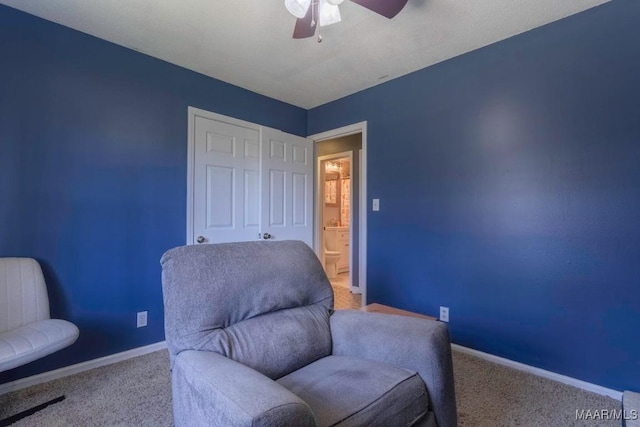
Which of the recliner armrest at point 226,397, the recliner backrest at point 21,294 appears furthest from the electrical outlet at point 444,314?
the recliner backrest at point 21,294

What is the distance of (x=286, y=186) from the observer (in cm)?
348

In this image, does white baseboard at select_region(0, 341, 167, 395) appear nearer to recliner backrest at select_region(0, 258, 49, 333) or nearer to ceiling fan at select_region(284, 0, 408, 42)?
recliner backrest at select_region(0, 258, 49, 333)

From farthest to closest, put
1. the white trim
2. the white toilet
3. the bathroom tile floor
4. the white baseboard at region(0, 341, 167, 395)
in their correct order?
1. the white toilet
2. the bathroom tile floor
3. the white trim
4. the white baseboard at region(0, 341, 167, 395)

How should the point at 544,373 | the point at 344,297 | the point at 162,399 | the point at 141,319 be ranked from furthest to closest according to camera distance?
the point at 344,297
the point at 141,319
the point at 544,373
the point at 162,399

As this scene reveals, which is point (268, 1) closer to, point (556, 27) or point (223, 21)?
point (223, 21)

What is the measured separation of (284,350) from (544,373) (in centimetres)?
194

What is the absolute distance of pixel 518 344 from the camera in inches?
88.9

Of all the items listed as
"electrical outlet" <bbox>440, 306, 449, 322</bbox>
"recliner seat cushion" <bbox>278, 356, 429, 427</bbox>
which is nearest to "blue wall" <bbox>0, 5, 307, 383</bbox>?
"recliner seat cushion" <bbox>278, 356, 429, 427</bbox>

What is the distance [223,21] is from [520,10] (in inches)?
76.7

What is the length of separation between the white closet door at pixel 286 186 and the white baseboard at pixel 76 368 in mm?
1406

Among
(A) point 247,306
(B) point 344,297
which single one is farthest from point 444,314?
(A) point 247,306

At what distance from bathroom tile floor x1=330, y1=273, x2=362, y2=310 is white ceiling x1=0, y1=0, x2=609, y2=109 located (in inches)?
89.0

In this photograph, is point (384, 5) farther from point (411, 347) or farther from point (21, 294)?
point (21, 294)

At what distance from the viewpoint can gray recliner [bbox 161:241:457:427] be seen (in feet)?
3.07
